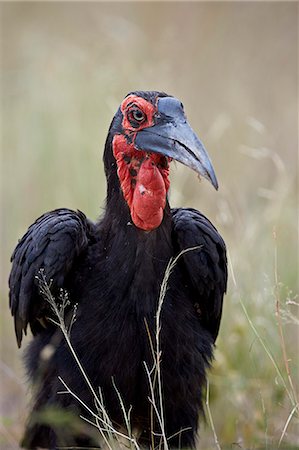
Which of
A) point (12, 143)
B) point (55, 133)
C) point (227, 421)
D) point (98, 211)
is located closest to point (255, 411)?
point (227, 421)

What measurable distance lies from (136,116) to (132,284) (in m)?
0.67

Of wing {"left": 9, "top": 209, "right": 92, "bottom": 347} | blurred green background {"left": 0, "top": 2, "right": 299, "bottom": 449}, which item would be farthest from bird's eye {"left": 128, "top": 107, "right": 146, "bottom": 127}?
blurred green background {"left": 0, "top": 2, "right": 299, "bottom": 449}

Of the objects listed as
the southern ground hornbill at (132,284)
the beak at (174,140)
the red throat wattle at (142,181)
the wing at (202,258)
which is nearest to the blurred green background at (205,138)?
the wing at (202,258)

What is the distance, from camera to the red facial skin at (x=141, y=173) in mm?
3748

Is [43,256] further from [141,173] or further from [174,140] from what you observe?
[174,140]

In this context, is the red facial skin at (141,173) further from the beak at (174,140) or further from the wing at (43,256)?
the wing at (43,256)

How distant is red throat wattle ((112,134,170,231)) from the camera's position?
375 cm

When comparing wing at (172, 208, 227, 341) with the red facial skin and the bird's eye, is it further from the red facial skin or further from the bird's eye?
the bird's eye

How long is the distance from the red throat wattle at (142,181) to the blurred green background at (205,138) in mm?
399

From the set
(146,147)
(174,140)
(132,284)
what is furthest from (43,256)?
(174,140)

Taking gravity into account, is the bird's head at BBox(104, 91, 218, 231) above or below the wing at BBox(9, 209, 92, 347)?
above

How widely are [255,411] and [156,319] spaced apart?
3.88ft

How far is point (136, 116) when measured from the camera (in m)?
3.78

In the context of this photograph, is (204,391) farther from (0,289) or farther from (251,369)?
(0,289)
